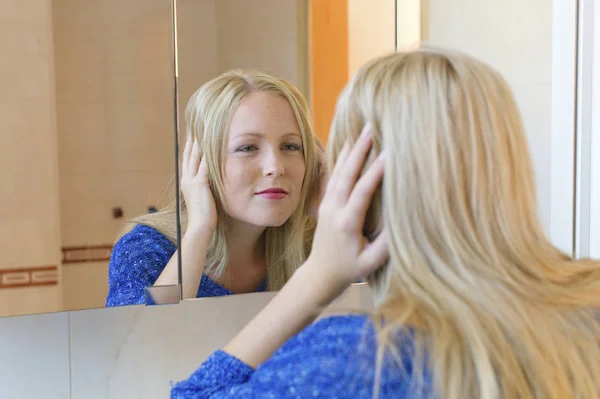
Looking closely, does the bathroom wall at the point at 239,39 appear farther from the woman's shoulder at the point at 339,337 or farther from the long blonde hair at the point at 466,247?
the woman's shoulder at the point at 339,337

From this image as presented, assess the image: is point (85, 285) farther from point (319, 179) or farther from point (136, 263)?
point (319, 179)

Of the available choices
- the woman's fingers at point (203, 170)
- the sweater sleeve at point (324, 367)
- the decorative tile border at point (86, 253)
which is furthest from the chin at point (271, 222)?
the sweater sleeve at point (324, 367)

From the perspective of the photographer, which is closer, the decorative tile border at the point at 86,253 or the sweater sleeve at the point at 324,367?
the sweater sleeve at the point at 324,367

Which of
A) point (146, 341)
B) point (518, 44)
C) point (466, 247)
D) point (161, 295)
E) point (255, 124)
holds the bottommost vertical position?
point (146, 341)

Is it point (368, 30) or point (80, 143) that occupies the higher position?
point (368, 30)

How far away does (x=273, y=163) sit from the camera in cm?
88

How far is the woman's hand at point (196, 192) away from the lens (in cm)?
85

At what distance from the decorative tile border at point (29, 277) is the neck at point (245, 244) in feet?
0.78

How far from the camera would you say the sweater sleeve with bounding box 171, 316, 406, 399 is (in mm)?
533

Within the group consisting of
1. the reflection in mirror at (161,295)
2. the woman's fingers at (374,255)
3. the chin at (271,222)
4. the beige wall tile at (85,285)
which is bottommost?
the reflection in mirror at (161,295)

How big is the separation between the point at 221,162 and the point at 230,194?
0.15ft

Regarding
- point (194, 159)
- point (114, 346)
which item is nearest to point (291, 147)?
point (194, 159)

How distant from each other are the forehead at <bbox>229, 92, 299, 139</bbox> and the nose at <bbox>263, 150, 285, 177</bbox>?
0.09 ft

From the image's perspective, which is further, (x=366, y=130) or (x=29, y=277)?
(x=29, y=277)
